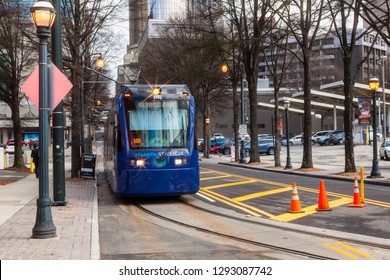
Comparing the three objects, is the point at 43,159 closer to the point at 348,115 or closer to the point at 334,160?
the point at 348,115

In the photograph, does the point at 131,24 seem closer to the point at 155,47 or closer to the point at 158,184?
the point at 158,184

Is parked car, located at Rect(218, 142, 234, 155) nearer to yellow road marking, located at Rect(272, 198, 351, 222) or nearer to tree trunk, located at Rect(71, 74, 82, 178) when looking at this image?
tree trunk, located at Rect(71, 74, 82, 178)

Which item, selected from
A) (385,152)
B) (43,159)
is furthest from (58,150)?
(385,152)

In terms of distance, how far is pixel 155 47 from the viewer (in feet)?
161

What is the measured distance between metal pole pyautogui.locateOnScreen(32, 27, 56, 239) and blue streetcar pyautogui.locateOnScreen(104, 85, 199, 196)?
5.08 m

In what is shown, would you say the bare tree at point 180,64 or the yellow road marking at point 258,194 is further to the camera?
the bare tree at point 180,64

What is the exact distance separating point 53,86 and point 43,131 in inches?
46.6

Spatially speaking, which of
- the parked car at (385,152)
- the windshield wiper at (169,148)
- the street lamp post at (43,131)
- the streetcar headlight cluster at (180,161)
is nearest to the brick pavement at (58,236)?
the street lamp post at (43,131)

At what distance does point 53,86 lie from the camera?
973 cm

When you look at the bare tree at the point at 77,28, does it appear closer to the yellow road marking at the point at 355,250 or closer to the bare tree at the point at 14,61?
the bare tree at the point at 14,61

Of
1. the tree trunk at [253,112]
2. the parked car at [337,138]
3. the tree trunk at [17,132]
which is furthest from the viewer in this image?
the parked car at [337,138]

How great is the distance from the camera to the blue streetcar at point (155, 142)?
1408 cm

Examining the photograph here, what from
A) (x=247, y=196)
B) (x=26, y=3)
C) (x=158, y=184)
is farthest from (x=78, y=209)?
(x=26, y=3)

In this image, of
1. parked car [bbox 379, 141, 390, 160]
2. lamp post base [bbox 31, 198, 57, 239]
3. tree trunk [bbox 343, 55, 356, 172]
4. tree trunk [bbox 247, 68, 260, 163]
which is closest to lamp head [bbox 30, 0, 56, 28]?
lamp post base [bbox 31, 198, 57, 239]
